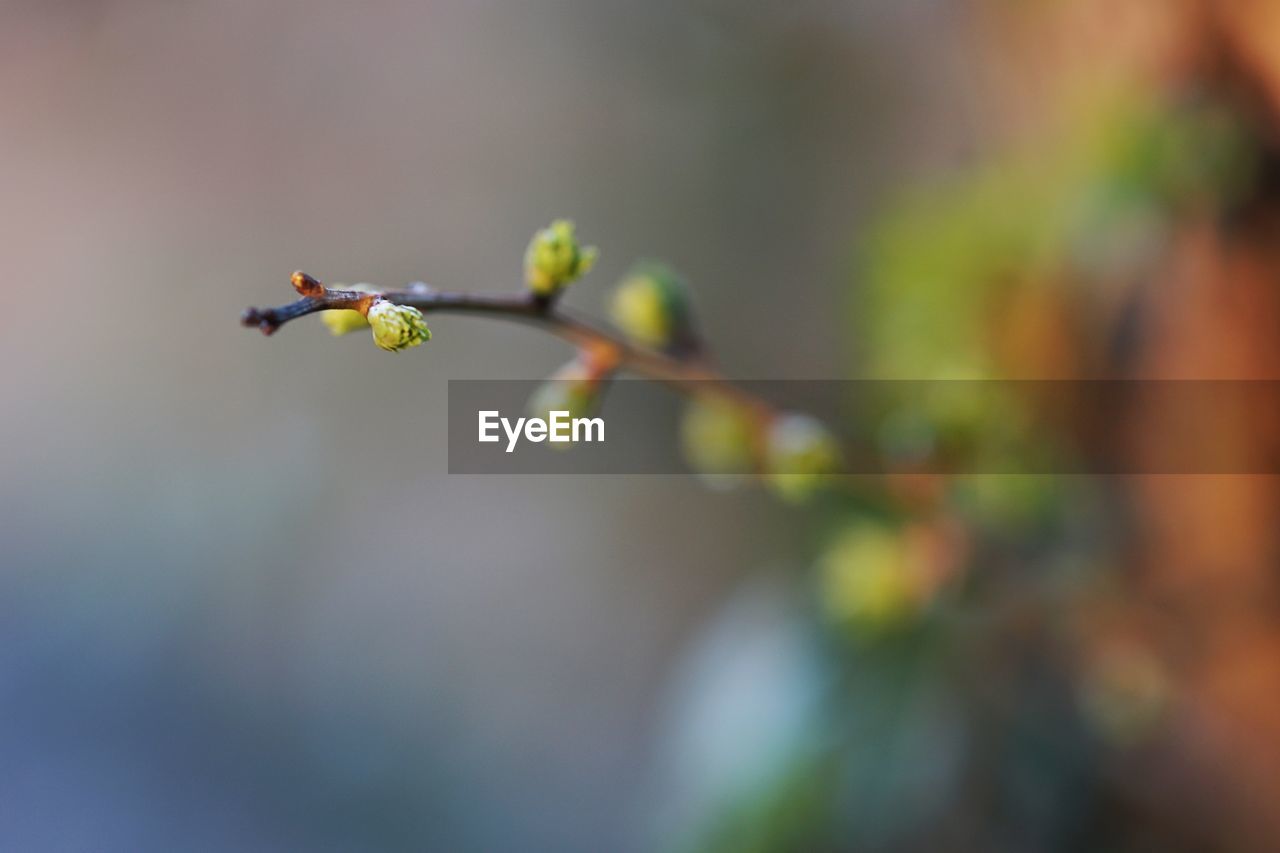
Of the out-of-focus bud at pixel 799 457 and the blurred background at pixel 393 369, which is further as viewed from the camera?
the blurred background at pixel 393 369

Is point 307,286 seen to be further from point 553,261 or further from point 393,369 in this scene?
point 393,369

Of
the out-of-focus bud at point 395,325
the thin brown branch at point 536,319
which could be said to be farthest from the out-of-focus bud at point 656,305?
the out-of-focus bud at point 395,325

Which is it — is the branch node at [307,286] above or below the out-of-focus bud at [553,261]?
below

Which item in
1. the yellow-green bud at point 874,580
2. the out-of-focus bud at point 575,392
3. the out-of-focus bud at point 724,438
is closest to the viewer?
the out-of-focus bud at point 575,392

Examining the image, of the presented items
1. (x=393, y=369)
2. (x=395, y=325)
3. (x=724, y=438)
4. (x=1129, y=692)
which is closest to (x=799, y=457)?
(x=724, y=438)

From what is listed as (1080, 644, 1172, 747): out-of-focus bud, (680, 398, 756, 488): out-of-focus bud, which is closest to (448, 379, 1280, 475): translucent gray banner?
(680, 398, 756, 488): out-of-focus bud

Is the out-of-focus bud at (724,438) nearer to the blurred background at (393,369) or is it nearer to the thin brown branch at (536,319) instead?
the thin brown branch at (536,319)
